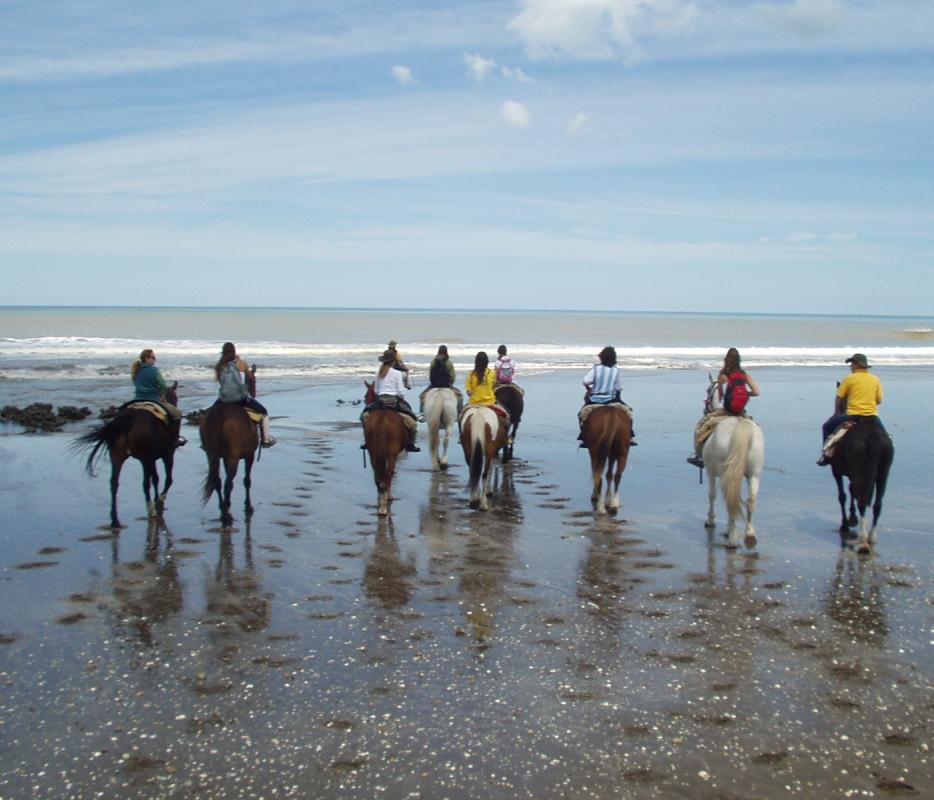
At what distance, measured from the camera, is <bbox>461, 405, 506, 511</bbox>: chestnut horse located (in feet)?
35.7

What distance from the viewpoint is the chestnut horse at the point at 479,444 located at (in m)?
10.9

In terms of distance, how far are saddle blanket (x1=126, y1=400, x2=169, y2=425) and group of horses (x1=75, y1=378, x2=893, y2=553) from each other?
6 cm

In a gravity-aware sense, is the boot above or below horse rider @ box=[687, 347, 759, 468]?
below

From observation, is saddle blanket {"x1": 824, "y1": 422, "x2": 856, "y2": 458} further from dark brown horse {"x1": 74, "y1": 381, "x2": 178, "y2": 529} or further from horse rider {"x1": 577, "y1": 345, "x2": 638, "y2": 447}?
dark brown horse {"x1": 74, "y1": 381, "x2": 178, "y2": 529}

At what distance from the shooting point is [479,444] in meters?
11.0

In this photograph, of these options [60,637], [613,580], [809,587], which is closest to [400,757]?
[60,637]

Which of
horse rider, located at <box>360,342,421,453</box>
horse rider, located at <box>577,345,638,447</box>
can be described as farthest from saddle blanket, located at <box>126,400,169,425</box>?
horse rider, located at <box>577,345,638,447</box>

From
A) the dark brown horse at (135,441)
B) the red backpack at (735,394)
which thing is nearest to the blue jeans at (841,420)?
the red backpack at (735,394)

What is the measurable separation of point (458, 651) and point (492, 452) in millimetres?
5221

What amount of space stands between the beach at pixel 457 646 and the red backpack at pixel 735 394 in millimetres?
1382

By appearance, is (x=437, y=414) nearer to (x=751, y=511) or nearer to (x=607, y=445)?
(x=607, y=445)

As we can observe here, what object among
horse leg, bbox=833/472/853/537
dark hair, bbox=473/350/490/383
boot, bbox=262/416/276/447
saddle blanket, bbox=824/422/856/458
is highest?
dark hair, bbox=473/350/490/383

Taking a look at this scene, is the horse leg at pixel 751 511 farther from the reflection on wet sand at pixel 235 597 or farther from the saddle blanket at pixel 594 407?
the reflection on wet sand at pixel 235 597

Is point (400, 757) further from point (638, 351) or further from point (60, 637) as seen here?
point (638, 351)
